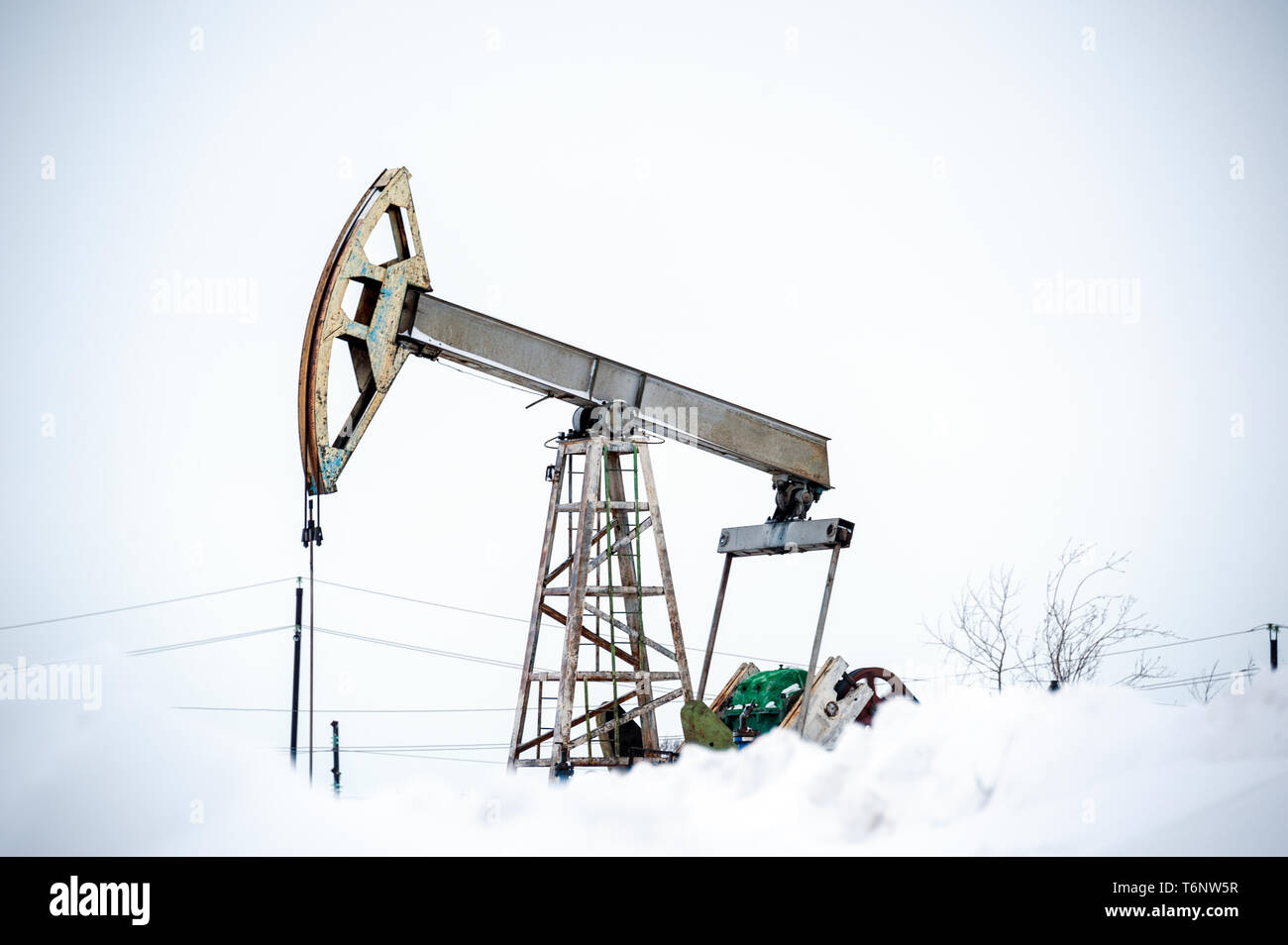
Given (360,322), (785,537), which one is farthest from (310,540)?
(785,537)

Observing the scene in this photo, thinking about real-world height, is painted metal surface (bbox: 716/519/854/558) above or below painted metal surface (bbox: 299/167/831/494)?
below

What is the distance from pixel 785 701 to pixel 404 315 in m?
5.31

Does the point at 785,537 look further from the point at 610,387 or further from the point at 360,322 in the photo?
the point at 360,322

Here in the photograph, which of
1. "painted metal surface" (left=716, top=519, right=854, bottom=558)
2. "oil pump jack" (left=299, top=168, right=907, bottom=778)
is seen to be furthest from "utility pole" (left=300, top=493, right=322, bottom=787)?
"painted metal surface" (left=716, top=519, right=854, bottom=558)

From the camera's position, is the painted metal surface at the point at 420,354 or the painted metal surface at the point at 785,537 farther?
the painted metal surface at the point at 785,537

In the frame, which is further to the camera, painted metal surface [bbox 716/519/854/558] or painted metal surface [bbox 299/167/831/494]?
painted metal surface [bbox 716/519/854/558]

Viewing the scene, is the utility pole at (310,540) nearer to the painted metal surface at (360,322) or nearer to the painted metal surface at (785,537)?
the painted metal surface at (360,322)

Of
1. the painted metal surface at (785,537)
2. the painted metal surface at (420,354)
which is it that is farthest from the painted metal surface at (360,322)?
the painted metal surface at (785,537)

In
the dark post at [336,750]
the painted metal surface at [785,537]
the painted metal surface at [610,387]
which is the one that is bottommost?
the dark post at [336,750]

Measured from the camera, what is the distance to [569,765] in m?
14.8

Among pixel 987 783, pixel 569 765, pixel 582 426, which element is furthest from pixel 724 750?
pixel 582 426

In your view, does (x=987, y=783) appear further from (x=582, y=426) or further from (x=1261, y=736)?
(x=582, y=426)

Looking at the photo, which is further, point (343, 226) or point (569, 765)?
point (569, 765)

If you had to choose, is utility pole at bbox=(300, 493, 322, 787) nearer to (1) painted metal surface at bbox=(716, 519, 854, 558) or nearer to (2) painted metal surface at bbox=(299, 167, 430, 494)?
(2) painted metal surface at bbox=(299, 167, 430, 494)
